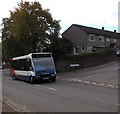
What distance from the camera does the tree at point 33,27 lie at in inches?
1436

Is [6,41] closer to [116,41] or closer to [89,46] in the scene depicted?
[89,46]

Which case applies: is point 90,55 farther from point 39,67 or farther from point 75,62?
point 39,67

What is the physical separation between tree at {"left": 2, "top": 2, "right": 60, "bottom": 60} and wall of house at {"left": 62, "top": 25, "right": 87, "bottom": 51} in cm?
1688

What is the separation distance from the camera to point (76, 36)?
57.1 m

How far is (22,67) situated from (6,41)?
51.7ft

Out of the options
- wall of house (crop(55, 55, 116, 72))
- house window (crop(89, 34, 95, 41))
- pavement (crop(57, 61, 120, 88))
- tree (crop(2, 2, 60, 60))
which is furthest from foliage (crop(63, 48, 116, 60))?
house window (crop(89, 34, 95, 41))

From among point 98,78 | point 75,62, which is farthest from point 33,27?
point 98,78

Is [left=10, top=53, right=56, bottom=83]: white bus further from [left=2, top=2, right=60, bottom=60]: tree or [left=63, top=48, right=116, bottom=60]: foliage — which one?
[left=63, top=48, right=116, bottom=60]: foliage

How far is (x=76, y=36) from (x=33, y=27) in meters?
21.7

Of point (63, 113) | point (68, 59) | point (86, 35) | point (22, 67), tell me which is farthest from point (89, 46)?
point (63, 113)

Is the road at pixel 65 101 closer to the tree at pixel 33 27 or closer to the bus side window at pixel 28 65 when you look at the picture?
the bus side window at pixel 28 65

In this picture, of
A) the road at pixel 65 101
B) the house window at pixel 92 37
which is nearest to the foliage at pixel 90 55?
the house window at pixel 92 37

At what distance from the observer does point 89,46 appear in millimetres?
56156

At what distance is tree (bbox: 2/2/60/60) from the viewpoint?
120ft
